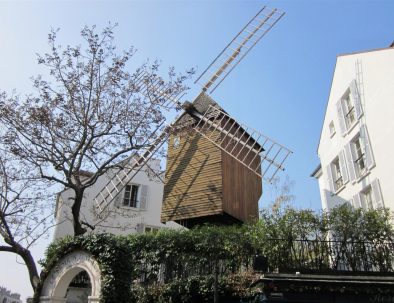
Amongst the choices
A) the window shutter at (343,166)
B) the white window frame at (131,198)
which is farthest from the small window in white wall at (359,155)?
the white window frame at (131,198)

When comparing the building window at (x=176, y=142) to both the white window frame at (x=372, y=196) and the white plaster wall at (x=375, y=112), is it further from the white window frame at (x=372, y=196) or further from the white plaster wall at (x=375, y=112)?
the white window frame at (x=372, y=196)

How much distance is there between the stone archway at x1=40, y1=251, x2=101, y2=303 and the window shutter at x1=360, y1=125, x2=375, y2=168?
36.9ft

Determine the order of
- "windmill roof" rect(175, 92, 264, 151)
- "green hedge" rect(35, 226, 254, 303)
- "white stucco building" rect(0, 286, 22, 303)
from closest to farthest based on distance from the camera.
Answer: "green hedge" rect(35, 226, 254, 303)
"windmill roof" rect(175, 92, 264, 151)
"white stucco building" rect(0, 286, 22, 303)

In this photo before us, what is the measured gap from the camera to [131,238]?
1513 centimetres

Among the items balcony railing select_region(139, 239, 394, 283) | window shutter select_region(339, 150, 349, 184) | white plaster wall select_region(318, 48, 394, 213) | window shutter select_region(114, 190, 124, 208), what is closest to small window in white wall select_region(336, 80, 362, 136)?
white plaster wall select_region(318, 48, 394, 213)

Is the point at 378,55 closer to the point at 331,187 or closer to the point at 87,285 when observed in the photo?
the point at 331,187

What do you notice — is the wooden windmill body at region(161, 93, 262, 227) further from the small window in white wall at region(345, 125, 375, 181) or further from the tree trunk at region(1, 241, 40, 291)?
the tree trunk at region(1, 241, 40, 291)

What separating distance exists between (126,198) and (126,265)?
12.4 meters

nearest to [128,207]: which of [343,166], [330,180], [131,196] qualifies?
[131,196]

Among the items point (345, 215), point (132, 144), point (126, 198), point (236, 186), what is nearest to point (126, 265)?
point (132, 144)

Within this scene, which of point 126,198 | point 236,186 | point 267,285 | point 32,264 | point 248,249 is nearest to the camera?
point 267,285

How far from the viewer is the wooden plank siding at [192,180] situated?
17609 millimetres

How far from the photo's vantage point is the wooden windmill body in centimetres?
1762

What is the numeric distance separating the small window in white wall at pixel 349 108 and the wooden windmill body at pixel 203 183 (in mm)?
4578
